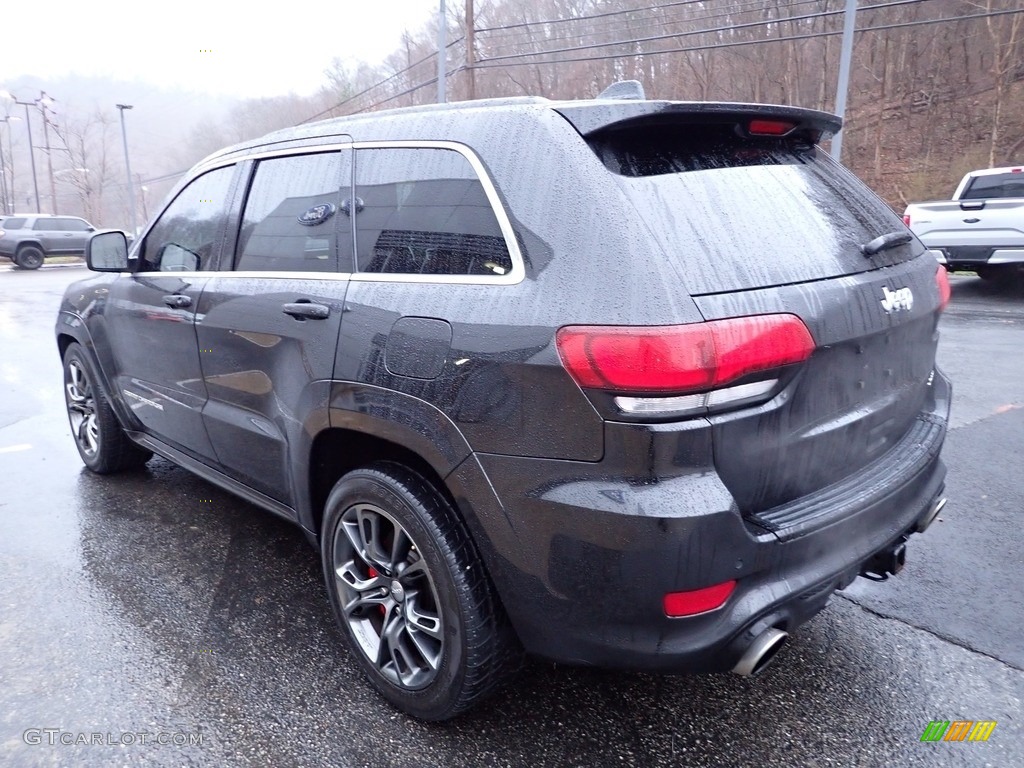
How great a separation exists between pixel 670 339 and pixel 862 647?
170 centimetres

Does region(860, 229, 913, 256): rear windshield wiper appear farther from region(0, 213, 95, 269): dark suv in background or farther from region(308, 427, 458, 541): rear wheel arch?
region(0, 213, 95, 269): dark suv in background

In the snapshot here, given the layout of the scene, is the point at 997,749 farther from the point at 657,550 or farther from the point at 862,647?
the point at 657,550

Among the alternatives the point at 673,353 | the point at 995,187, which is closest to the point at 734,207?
the point at 673,353

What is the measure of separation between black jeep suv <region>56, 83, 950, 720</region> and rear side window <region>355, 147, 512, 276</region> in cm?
1

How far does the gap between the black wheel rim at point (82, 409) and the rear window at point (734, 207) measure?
389 centimetres

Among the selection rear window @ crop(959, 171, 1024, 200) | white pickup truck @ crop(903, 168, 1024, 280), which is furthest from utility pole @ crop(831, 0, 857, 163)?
white pickup truck @ crop(903, 168, 1024, 280)

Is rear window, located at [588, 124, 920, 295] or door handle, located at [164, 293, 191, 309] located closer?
rear window, located at [588, 124, 920, 295]

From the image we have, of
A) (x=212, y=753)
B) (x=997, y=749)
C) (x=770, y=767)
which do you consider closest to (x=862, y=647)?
(x=997, y=749)

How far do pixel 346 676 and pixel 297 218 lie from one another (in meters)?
1.71

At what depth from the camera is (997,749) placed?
2.22 meters

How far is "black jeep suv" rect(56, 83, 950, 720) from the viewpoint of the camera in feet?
5.96

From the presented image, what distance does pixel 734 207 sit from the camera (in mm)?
2078

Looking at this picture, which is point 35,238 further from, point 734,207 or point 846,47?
point 734,207

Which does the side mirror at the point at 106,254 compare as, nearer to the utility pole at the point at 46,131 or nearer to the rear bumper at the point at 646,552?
the rear bumper at the point at 646,552
